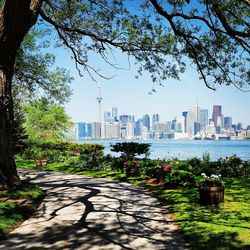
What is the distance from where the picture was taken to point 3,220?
9852 mm

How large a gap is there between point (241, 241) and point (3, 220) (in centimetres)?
623

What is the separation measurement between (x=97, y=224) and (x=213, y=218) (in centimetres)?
340

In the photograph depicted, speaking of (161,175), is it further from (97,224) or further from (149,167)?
(97,224)

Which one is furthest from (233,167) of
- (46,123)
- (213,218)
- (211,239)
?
(46,123)

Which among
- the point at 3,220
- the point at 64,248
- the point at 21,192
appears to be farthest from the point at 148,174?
the point at 64,248

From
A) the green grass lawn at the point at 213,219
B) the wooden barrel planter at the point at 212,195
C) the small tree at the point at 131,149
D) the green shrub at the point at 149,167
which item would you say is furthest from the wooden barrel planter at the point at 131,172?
the wooden barrel planter at the point at 212,195

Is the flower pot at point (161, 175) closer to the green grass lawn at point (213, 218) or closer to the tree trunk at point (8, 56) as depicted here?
the green grass lawn at point (213, 218)

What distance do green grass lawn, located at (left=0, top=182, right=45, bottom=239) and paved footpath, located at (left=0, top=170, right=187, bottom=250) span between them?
249mm

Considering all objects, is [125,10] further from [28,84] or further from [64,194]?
[28,84]

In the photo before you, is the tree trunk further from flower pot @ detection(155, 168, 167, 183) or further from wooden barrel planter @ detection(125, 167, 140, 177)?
wooden barrel planter @ detection(125, 167, 140, 177)

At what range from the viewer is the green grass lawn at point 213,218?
8.21 metres

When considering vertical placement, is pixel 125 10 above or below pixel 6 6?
above

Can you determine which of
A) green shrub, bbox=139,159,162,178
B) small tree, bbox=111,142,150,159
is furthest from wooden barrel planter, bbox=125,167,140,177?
small tree, bbox=111,142,150,159

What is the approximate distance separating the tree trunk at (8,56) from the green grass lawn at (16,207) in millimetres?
810
